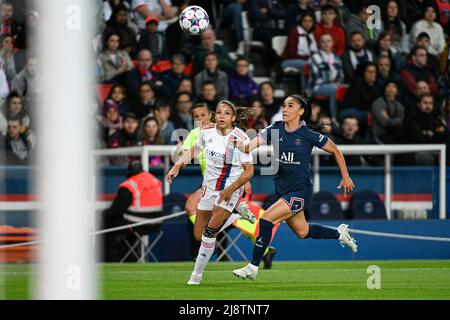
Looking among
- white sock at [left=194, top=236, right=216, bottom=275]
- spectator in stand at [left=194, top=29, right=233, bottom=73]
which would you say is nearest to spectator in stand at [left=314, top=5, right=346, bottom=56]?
spectator in stand at [left=194, top=29, right=233, bottom=73]

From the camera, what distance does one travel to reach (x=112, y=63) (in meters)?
18.7

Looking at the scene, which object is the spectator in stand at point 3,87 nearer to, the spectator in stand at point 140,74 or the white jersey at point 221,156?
the white jersey at point 221,156

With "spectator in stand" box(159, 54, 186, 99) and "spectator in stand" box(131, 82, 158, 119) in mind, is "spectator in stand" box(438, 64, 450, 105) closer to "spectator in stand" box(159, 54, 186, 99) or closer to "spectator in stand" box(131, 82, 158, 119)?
"spectator in stand" box(159, 54, 186, 99)

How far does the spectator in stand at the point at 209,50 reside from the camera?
1916 cm

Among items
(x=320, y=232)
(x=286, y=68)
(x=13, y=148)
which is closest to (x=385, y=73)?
(x=286, y=68)

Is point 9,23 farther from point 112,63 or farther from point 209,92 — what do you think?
point 112,63

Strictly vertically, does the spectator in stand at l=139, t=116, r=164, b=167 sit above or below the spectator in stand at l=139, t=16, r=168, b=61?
below

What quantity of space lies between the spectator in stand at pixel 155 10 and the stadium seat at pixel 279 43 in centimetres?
204

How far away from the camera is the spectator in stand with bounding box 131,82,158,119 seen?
18.2 metres

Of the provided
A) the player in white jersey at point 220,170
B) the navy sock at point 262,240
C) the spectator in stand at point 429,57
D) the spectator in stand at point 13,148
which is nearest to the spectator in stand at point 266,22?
the spectator in stand at point 429,57

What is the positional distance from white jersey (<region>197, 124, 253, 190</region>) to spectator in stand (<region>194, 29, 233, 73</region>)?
7.14 meters

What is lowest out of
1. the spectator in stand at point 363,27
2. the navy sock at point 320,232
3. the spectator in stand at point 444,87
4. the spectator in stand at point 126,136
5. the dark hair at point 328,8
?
the navy sock at point 320,232

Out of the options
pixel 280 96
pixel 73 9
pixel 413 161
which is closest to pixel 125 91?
pixel 280 96

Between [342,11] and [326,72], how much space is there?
1796 millimetres
